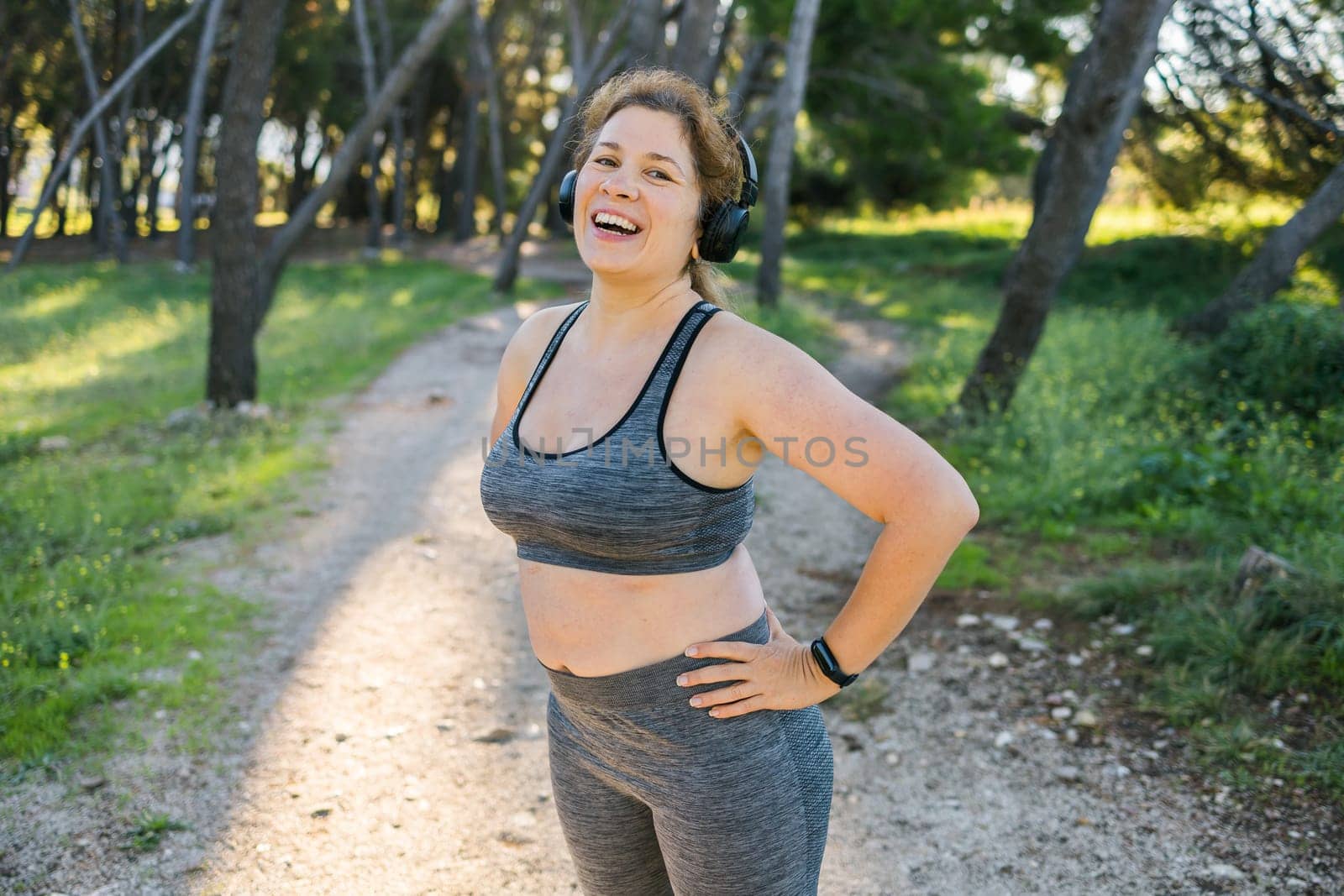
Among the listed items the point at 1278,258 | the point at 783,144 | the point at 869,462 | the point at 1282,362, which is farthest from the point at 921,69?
the point at 869,462

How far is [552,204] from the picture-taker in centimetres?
3114

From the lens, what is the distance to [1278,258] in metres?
10.5

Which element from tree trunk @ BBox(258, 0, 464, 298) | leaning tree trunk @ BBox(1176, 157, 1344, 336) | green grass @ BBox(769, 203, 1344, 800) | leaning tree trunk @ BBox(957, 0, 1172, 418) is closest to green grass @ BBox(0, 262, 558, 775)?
tree trunk @ BBox(258, 0, 464, 298)

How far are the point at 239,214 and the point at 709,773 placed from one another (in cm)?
A: 812

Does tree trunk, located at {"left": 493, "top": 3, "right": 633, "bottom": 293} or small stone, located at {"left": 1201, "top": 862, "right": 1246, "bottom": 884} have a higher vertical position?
tree trunk, located at {"left": 493, "top": 3, "right": 633, "bottom": 293}

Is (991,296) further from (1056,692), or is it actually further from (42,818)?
(42,818)

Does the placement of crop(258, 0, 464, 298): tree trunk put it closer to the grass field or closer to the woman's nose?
the grass field

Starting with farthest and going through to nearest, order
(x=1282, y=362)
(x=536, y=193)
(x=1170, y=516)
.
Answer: (x=536, y=193) < (x=1282, y=362) < (x=1170, y=516)

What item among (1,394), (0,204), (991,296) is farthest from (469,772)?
(0,204)

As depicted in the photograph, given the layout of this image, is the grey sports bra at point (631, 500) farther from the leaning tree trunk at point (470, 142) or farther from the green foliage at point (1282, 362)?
the leaning tree trunk at point (470, 142)

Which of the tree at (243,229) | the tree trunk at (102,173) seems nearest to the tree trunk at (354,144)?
the tree at (243,229)

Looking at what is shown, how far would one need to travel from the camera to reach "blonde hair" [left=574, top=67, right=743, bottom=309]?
1.91 m

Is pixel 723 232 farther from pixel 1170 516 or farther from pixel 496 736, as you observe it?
pixel 1170 516

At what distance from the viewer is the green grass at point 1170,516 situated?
409 centimetres
